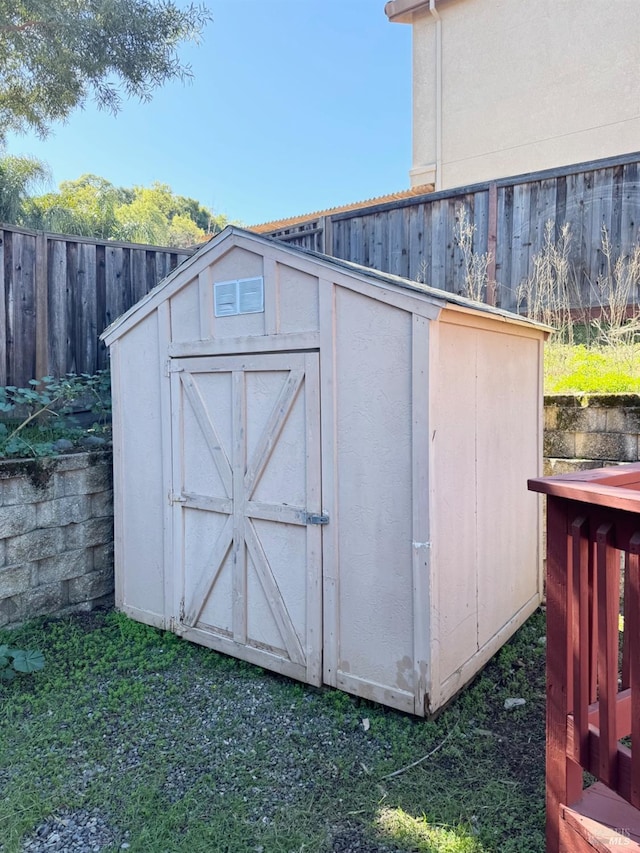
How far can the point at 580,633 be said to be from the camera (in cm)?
153

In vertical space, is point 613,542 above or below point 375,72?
below

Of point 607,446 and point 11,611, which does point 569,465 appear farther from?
point 11,611

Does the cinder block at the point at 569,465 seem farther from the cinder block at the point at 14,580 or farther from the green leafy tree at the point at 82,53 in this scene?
the green leafy tree at the point at 82,53

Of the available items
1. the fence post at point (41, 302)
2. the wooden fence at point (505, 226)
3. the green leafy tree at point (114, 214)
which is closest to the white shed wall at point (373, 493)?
the fence post at point (41, 302)

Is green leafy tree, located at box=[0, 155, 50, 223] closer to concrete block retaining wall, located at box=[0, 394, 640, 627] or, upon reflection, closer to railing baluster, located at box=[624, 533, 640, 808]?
concrete block retaining wall, located at box=[0, 394, 640, 627]

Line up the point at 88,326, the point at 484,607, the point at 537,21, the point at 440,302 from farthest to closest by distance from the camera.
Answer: the point at 537,21 < the point at 88,326 < the point at 484,607 < the point at 440,302

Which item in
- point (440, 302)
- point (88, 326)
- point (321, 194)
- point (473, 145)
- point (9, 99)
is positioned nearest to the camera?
point (440, 302)

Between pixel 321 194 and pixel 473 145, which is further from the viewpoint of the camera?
pixel 321 194

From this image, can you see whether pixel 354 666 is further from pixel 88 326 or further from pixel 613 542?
pixel 88 326

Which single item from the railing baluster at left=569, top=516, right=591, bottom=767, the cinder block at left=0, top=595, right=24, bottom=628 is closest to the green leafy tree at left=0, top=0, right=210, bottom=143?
the cinder block at left=0, top=595, right=24, bottom=628

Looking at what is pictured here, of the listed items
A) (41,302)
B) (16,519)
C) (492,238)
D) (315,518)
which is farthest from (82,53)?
(315,518)

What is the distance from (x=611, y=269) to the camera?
4805 mm

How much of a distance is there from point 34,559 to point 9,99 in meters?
5.66

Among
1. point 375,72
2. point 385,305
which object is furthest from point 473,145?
point 385,305
